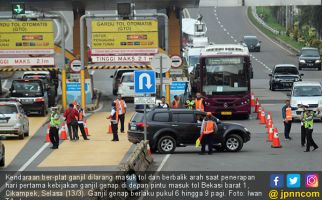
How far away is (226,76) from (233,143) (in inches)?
535

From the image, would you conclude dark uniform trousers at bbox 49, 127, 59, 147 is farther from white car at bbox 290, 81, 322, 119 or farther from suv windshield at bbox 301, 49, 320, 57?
suv windshield at bbox 301, 49, 320, 57

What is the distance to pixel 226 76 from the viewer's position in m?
44.9

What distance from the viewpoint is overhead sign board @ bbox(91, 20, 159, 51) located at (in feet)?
164

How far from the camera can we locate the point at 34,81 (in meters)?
50.2

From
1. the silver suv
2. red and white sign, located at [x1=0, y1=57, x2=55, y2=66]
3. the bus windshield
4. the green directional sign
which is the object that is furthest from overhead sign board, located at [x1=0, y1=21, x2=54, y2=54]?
the silver suv

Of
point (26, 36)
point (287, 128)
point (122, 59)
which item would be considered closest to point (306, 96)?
point (287, 128)

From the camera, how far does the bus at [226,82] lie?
4475cm

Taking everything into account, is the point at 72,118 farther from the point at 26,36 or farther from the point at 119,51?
the point at 26,36

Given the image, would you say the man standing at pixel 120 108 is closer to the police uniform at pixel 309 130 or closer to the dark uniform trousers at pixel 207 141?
the dark uniform trousers at pixel 207 141

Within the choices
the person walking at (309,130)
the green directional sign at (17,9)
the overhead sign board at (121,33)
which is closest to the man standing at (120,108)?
the person walking at (309,130)

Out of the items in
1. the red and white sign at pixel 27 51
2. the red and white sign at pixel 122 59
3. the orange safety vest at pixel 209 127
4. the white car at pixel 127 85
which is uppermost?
the red and white sign at pixel 27 51

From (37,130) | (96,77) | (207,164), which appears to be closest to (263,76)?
(96,77)

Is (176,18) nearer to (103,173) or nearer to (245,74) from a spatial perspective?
(245,74)

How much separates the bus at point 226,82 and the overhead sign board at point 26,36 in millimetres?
9479
